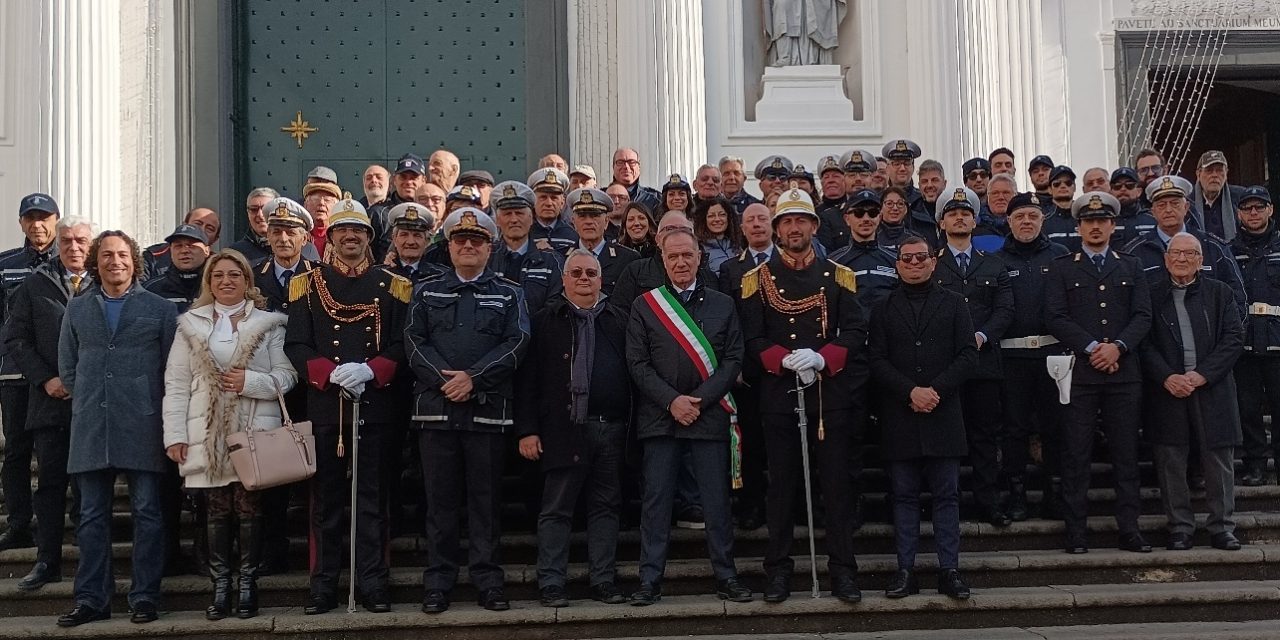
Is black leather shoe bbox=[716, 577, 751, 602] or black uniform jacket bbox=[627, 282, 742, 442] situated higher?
black uniform jacket bbox=[627, 282, 742, 442]

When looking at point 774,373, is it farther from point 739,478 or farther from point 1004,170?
point 1004,170

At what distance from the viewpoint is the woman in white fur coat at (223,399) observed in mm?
7793

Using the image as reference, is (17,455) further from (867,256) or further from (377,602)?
(867,256)

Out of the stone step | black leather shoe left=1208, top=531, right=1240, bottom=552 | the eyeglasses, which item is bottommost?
the stone step

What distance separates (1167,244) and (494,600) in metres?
5.32

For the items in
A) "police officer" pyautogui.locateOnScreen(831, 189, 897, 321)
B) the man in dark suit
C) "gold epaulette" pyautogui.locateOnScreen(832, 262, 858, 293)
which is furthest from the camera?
"police officer" pyautogui.locateOnScreen(831, 189, 897, 321)

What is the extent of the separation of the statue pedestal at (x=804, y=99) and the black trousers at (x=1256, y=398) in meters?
4.69

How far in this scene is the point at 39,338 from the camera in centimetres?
849

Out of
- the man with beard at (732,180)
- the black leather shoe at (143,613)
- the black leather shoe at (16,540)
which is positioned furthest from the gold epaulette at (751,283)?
the black leather shoe at (16,540)

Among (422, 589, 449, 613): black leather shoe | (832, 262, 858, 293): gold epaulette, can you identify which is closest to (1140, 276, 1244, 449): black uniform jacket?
(832, 262, 858, 293): gold epaulette

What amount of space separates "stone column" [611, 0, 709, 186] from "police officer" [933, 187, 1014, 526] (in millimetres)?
3637

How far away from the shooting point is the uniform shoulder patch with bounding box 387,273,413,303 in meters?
8.16

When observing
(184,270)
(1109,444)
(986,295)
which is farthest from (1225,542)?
(184,270)

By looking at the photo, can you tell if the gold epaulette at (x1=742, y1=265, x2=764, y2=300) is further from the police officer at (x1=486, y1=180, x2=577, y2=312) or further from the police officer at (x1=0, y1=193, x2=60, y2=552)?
the police officer at (x1=0, y1=193, x2=60, y2=552)
